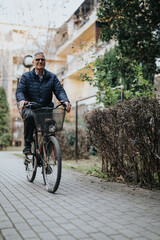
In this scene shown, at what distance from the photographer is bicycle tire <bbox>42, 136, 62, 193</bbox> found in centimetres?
469

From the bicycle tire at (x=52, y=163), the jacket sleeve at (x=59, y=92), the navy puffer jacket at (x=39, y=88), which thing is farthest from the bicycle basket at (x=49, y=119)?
the navy puffer jacket at (x=39, y=88)

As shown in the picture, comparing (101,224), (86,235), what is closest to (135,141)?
(101,224)

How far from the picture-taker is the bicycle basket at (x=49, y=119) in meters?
4.97

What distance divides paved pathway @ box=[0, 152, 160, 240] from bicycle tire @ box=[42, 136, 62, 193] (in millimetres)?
169

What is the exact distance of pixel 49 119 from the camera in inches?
197

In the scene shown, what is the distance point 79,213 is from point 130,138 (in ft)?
6.32

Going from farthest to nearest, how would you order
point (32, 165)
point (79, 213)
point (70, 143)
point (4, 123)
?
point (4, 123)
point (70, 143)
point (32, 165)
point (79, 213)

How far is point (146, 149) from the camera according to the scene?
508 cm

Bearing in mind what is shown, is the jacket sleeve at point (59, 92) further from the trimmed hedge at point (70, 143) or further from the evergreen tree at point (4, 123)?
the evergreen tree at point (4, 123)

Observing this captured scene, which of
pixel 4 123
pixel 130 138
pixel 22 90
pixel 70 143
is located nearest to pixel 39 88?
pixel 22 90

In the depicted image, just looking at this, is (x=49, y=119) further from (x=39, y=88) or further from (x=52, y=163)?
(x=39, y=88)

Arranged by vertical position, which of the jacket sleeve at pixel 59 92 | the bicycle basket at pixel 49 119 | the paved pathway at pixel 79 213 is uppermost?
the jacket sleeve at pixel 59 92

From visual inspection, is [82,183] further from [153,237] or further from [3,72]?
[3,72]

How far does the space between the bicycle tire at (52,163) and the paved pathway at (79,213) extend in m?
0.17
